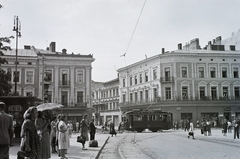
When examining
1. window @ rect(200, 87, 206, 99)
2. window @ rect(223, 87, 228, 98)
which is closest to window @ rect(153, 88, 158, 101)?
window @ rect(200, 87, 206, 99)

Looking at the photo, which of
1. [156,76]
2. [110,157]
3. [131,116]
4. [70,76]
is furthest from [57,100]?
[110,157]

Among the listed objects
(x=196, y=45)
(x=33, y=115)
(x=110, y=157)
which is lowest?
(x=110, y=157)

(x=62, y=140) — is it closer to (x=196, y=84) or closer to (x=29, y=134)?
(x=29, y=134)

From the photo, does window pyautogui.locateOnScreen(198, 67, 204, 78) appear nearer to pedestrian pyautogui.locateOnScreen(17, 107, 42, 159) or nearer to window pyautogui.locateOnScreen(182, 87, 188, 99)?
window pyautogui.locateOnScreen(182, 87, 188, 99)

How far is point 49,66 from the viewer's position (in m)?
45.0

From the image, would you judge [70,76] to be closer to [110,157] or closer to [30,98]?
[30,98]

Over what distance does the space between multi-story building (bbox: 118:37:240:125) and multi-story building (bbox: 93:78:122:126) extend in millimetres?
15351

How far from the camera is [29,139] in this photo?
730 cm

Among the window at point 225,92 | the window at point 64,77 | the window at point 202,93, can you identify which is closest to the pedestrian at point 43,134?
the window at point 64,77

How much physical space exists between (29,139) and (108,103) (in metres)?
61.3

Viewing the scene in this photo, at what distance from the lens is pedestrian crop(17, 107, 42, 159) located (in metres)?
7.20

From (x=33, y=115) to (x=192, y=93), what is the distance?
41613 mm

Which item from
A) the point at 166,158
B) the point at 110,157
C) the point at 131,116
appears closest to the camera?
the point at 166,158

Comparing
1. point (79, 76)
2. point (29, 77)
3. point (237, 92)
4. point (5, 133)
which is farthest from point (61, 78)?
point (5, 133)
